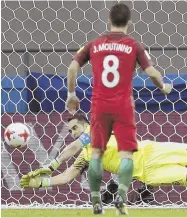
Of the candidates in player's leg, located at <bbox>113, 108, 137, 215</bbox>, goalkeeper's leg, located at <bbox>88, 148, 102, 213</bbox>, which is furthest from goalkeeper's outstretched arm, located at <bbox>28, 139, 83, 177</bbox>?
A: player's leg, located at <bbox>113, 108, 137, 215</bbox>

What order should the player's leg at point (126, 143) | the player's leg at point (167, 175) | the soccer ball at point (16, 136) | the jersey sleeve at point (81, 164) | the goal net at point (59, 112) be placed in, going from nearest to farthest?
Answer: 1. the player's leg at point (126, 143)
2. the player's leg at point (167, 175)
3. the jersey sleeve at point (81, 164)
4. the soccer ball at point (16, 136)
5. the goal net at point (59, 112)

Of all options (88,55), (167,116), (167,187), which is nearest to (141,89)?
(167,116)

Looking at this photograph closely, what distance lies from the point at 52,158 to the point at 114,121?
2867 mm

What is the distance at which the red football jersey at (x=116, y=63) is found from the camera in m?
5.41

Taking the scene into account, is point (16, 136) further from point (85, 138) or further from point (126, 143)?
point (126, 143)

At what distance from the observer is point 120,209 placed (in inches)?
211

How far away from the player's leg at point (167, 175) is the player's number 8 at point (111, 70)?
220 cm

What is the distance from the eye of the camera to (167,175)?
24.6ft

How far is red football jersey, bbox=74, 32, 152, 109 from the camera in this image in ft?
17.8

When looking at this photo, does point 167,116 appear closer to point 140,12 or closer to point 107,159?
point 107,159

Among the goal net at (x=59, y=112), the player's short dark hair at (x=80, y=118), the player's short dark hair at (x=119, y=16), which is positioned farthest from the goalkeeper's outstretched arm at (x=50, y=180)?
the player's short dark hair at (x=119, y=16)

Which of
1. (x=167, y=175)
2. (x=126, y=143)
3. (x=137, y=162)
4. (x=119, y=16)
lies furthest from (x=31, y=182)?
(x=119, y=16)

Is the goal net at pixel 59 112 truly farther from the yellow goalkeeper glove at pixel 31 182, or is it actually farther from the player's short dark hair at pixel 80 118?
the player's short dark hair at pixel 80 118

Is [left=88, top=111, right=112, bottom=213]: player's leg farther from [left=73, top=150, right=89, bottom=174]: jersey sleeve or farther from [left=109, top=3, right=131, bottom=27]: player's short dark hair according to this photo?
[left=73, top=150, right=89, bottom=174]: jersey sleeve
